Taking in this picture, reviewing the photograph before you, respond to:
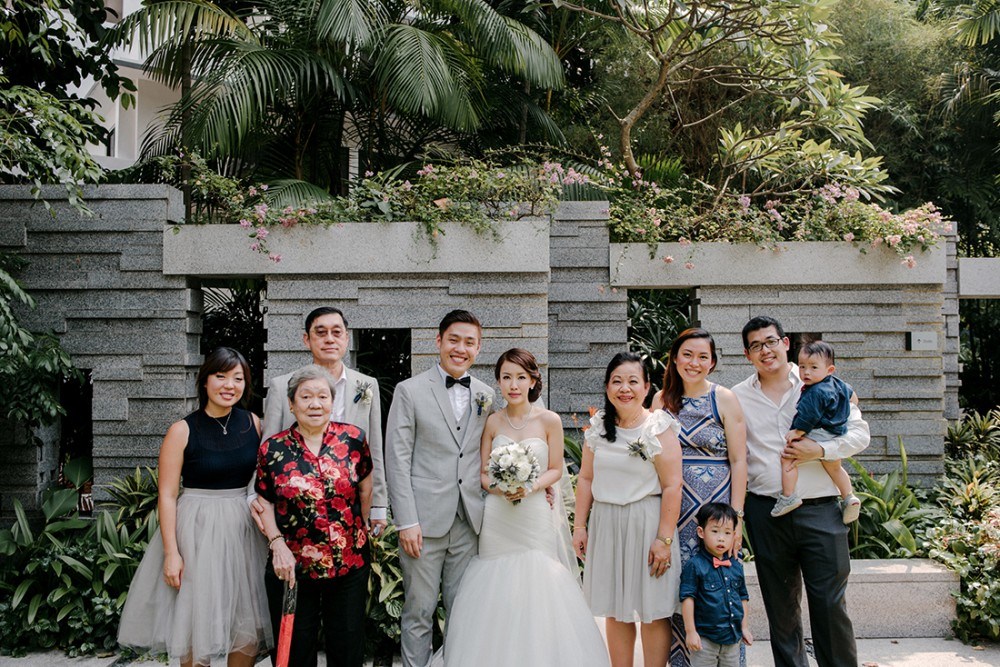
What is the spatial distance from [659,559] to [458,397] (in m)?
1.17

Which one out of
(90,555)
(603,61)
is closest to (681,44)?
(603,61)

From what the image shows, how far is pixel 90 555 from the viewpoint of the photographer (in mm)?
4539

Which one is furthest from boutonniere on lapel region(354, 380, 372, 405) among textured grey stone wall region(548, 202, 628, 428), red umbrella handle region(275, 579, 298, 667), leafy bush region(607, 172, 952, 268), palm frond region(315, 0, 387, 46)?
palm frond region(315, 0, 387, 46)

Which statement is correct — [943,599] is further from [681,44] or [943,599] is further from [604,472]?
[681,44]

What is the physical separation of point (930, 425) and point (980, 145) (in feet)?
24.7

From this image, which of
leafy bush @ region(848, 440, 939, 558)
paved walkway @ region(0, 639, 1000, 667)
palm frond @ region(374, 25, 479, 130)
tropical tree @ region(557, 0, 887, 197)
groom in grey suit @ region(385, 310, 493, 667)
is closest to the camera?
groom in grey suit @ region(385, 310, 493, 667)

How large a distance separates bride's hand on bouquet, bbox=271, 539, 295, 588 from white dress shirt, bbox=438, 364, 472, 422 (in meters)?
0.96

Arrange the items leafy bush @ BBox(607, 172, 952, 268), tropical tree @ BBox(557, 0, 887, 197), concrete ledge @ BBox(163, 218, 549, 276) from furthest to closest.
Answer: tropical tree @ BBox(557, 0, 887, 197) → leafy bush @ BBox(607, 172, 952, 268) → concrete ledge @ BBox(163, 218, 549, 276)

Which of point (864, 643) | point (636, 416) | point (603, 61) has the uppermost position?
point (603, 61)

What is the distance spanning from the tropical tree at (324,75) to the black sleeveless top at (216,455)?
292 centimetres

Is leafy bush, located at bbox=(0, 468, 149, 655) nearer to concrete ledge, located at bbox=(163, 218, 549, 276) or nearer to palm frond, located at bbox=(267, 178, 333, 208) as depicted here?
concrete ledge, located at bbox=(163, 218, 549, 276)

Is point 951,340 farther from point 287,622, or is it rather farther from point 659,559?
point 287,622

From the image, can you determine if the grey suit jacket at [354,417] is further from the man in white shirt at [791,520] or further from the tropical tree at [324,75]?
the tropical tree at [324,75]

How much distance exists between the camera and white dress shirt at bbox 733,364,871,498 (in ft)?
11.1
